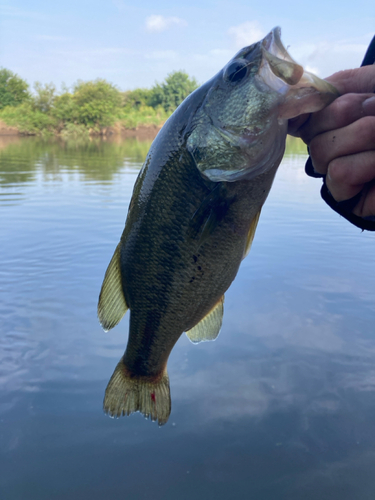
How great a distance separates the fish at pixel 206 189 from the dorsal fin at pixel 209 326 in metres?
0.15

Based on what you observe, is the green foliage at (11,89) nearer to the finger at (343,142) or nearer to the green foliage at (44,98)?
the green foliage at (44,98)

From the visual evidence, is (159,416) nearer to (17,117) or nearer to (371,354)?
(371,354)

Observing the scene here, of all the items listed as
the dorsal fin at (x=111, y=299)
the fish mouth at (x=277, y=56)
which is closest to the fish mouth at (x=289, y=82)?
the fish mouth at (x=277, y=56)

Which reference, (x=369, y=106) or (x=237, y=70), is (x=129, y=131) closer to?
(x=237, y=70)

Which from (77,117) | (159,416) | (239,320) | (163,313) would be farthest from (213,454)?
(77,117)

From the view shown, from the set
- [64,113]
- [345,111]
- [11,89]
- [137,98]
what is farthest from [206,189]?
[137,98]

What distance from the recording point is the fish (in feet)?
5.74

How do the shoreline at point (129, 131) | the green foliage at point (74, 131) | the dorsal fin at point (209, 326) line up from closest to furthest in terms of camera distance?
1. the dorsal fin at point (209, 326)
2. the green foliage at point (74, 131)
3. the shoreline at point (129, 131)

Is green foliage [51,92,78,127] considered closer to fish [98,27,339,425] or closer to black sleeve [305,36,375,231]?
fish [98,27,339,425]

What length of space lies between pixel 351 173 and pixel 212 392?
2.77m

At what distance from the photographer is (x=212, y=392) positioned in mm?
3844

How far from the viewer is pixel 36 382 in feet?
13.0

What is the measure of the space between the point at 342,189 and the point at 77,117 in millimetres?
70530

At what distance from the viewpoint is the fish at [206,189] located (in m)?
1.75
